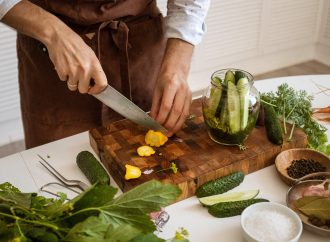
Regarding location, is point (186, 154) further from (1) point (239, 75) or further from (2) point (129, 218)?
(2) point (129, 218)

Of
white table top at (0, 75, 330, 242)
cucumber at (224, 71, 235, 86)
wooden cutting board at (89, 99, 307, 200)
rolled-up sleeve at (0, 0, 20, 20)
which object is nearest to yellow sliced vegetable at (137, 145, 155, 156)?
wooden cutting board at (89, 99, 307, 200)

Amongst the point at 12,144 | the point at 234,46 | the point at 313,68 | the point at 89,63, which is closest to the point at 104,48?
the point at 89,63

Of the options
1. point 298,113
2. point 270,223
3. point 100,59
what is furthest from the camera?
point 100,59

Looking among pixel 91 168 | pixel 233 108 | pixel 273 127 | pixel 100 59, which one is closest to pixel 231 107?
pixel 233 108

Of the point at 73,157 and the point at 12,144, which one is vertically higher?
the point at 73,157

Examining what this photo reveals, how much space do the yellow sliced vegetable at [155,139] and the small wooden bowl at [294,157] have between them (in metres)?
0.29

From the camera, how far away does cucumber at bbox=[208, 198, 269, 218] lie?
3.13 ft

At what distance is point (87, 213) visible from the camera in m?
0.73

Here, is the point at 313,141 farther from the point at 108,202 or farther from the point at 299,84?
the point at 108,202

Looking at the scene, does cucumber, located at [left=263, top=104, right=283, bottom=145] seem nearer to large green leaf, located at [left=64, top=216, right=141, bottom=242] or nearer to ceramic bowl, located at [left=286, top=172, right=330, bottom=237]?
ceramic bowl, located at [left=286, top=172, right=330, bottom=237]

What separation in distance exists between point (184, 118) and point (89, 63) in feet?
0.97

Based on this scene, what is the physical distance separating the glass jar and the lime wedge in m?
0.15

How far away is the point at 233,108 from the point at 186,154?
→ 161 millimetres

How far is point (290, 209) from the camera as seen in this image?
91cm
